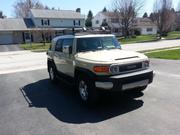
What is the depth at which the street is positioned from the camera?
182 inches

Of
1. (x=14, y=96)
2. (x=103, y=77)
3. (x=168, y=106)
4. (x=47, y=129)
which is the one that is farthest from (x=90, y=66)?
(x=14, y=96)

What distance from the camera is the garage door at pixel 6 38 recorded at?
46153mm

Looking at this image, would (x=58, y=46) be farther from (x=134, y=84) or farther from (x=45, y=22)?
(x=45, y=22)

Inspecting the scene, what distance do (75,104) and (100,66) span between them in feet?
5.07

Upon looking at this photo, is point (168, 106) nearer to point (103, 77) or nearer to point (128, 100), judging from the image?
point (128, 100)

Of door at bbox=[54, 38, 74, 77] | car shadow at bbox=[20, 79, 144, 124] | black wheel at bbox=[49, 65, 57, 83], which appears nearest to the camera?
car shadow at bbox=[20, 79, 144, 124]

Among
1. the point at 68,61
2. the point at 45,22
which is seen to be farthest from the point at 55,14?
the point at 68,61

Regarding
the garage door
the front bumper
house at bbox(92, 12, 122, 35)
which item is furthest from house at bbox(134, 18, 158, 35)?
the front bumper

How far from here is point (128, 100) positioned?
6402 millimetres

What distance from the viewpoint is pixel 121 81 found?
5438 mm

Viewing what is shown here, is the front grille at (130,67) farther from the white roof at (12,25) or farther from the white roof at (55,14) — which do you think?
the white roof at (55,14)

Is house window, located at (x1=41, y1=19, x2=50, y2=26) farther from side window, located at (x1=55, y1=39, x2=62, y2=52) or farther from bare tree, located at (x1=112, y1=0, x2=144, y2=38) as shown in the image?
side window, located at (x1=55, y1=39, x2=62, y2=52)

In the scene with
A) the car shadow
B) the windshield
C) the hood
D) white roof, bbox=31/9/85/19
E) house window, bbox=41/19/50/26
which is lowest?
the car shadow

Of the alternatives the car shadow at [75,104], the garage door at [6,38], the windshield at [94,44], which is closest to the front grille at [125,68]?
the car shadow at [75,104]
